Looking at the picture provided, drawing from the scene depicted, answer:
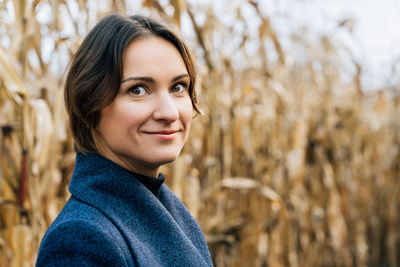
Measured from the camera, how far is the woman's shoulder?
629 millimetres

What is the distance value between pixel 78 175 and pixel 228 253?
4.72 ft

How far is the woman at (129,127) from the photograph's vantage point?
72 centimetres

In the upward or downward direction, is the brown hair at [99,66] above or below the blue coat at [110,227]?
above

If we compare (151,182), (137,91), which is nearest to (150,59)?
(137,91)

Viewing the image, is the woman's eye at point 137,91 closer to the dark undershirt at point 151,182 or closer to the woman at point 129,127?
the woman at point 129,127

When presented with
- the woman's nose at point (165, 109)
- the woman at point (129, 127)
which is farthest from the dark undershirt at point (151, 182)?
the woman's nose at point (165, 109)

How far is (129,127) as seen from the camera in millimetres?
730

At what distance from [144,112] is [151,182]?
140mm

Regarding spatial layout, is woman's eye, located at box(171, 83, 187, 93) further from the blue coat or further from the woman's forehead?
the blue coat

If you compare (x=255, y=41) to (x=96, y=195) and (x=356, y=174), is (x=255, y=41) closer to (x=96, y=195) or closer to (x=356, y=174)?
(x=356, y=174)

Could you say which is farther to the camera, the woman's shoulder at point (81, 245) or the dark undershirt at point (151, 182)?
the dark undershirt at point (151, 182)

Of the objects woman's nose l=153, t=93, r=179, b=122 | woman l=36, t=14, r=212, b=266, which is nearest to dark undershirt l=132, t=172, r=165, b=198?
woman l=36, t=14, r=212, b=266

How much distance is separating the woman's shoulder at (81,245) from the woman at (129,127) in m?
0.02

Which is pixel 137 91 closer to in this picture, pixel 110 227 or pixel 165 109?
pixel 165 109
